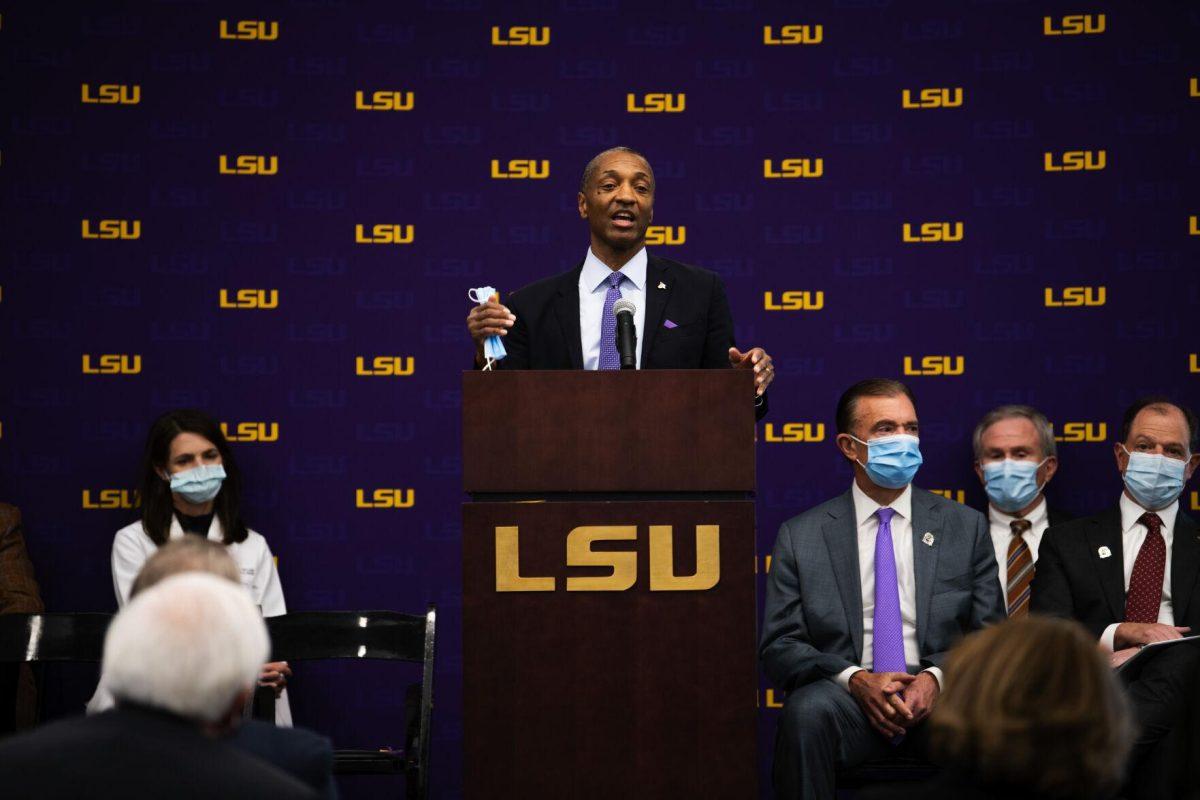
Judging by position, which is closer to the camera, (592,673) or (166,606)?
(166,606)

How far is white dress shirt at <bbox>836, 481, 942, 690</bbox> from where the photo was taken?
3967 mm

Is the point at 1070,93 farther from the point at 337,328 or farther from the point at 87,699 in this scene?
the point at 87,699

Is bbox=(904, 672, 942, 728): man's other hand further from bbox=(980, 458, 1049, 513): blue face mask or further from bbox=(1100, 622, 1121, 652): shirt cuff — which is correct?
bbox=(980, 458, 1049, 513): blue face mask

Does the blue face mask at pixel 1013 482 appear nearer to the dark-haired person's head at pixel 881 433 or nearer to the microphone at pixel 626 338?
the dark-haired person's head at pixel 881 433

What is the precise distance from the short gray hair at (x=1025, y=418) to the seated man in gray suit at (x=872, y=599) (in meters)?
0.98

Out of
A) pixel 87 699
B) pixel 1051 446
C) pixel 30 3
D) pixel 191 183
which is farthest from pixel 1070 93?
pixel 87 699

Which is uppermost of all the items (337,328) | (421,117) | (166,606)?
(421,117)

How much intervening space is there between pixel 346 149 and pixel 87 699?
239cm

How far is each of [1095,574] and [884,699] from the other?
3.23 feet

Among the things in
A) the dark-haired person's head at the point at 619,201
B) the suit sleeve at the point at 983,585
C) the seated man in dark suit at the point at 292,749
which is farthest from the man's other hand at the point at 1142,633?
the seated man in dark suit at the point at 292,749

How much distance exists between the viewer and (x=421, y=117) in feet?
17.7

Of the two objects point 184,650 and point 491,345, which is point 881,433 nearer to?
point 491,345

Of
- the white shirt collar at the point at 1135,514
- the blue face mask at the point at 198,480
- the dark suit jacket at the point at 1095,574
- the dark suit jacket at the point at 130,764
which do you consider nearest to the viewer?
the dark suit jacket at the point at 130,764

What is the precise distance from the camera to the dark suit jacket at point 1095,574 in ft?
13.7
